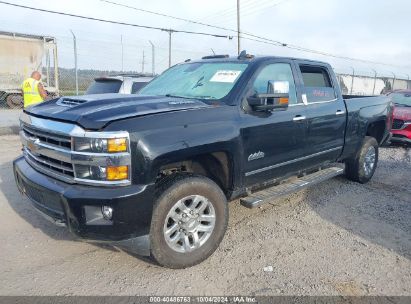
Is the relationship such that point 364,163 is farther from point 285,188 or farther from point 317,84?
point 285,188

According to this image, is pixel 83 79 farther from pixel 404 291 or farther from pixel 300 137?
pixel 404 291

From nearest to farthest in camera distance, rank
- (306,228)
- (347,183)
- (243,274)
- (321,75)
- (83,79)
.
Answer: (243,274), (306,228), (321,75), (347,183), (83,79)

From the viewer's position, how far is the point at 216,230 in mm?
3547

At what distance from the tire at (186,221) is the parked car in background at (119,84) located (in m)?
4.78

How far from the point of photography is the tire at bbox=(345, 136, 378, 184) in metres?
5.90

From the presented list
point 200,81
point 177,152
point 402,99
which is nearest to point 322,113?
point 200,81

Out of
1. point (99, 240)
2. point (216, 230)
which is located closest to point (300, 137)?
point (216, 230)

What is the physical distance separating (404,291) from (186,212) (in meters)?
1.95

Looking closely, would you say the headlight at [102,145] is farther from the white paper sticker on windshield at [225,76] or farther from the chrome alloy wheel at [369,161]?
the chrome alloy wheel at [369,161]

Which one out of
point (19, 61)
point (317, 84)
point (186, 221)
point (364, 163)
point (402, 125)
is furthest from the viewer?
point (19, 61)

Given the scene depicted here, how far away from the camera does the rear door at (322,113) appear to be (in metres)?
4.68

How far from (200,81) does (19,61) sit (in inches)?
645

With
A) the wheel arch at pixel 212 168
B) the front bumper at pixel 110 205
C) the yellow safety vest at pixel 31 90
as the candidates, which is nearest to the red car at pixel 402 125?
the wheel arch at pixel 212 168

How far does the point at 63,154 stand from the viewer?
3.03 meters
